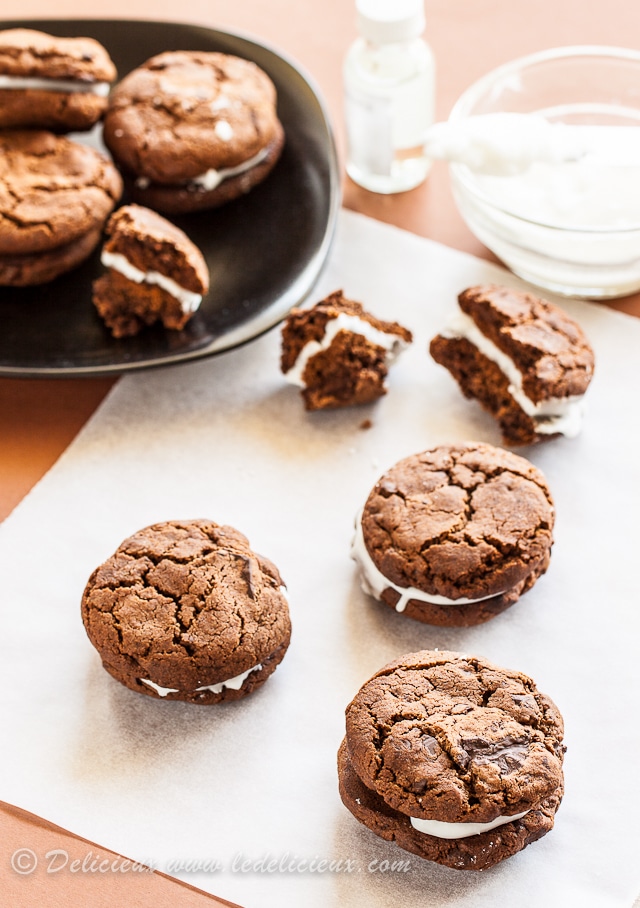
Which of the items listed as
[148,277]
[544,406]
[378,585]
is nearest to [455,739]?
[378,585]

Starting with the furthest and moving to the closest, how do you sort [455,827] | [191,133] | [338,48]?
[338,48] → [191,133] → [455,827]

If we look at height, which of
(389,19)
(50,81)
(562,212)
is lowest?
(562,212)

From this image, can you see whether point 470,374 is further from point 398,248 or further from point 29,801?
point 29,801

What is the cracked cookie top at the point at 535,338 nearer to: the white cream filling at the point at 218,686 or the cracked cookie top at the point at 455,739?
the cracked cookie top at the point at 455,739

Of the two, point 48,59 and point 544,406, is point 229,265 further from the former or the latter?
point 544,406

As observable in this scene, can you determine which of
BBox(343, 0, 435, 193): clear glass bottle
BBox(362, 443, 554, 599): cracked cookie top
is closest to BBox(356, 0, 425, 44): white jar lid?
BBox(343, 0, 435, 193): clear glass bottle

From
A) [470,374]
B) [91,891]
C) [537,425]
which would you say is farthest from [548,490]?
[91,891]
